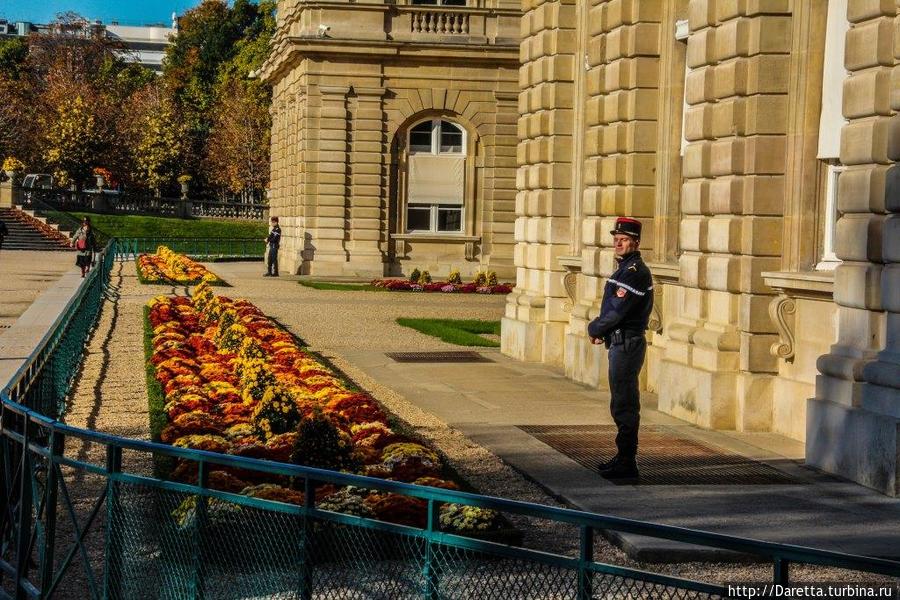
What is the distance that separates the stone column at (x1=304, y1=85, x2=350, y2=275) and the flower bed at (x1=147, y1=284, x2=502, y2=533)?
2492 centimetres

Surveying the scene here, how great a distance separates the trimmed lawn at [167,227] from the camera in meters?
78.4

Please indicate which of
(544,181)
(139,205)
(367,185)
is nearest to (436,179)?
(367,185)

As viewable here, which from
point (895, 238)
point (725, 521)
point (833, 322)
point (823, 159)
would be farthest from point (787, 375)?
point (725, 521)

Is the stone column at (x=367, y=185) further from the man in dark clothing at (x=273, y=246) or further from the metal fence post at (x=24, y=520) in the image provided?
the metal fence post at (x=24, y=520)

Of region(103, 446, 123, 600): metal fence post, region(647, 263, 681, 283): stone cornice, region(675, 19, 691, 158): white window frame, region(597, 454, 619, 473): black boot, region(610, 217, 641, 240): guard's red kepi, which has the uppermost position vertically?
region(675, 19, 691, 158): white window frame

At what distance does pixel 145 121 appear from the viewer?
99.2m

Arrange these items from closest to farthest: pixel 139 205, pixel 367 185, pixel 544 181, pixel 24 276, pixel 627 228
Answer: pixel 627 228 → pixel 544 181 → pixel 24 276 → pixel 367 185 → pixel 139 205

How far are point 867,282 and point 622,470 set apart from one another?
7.71ft

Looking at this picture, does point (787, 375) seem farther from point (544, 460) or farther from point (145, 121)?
point (145, 121)

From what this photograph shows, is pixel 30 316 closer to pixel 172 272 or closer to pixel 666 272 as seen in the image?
pixel 172 272

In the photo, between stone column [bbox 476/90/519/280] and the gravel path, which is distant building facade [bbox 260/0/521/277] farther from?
the gravel path

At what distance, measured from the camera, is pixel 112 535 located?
7.79m

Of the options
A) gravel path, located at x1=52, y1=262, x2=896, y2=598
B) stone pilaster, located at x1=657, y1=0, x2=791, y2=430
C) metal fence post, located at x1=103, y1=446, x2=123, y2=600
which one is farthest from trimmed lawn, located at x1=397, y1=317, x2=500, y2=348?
metal fence post, located at x1=103, y1=446, x2=123, y2=600

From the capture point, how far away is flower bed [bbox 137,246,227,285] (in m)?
38.4
